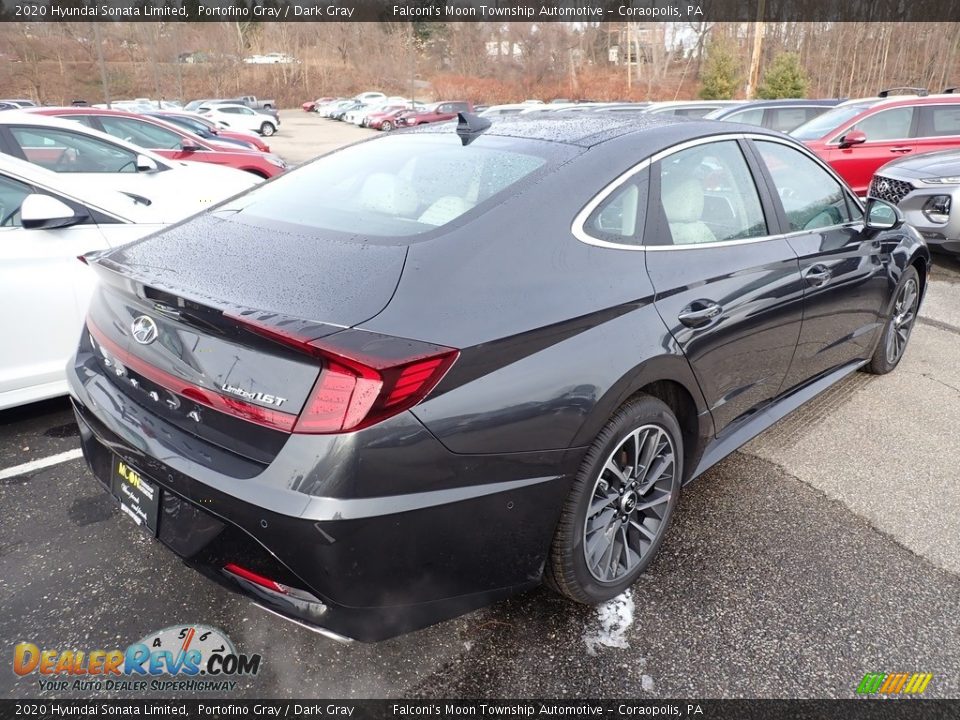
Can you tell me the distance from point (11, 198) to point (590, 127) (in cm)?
306

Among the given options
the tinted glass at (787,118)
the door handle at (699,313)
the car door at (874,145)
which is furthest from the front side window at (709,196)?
the tinted glass at (787,118)

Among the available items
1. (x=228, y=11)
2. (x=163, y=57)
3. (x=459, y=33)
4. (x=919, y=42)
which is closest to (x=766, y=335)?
(x=919, y=42)

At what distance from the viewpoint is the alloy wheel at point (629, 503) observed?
2.17 m

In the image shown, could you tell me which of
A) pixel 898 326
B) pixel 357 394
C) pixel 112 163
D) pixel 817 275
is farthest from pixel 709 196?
pixel 112 163

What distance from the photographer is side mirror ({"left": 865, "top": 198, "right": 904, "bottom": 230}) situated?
356 centimetres

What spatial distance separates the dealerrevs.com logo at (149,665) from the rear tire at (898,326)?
3.89 metres

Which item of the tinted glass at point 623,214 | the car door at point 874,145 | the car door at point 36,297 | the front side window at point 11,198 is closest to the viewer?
the tinted glass at point 623,214

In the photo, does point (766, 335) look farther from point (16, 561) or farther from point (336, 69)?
point (336, 69)

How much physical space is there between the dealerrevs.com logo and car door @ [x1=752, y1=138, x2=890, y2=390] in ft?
8.42

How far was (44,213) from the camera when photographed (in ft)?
11.1

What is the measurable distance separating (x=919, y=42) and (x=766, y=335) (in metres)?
48.1

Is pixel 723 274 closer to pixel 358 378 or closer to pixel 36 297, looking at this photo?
pixel 358 378

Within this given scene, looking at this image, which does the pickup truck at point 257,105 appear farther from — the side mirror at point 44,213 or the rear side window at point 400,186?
the rear side window at point 400,186

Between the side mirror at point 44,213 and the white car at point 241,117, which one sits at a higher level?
the side mirror at point 44,213
